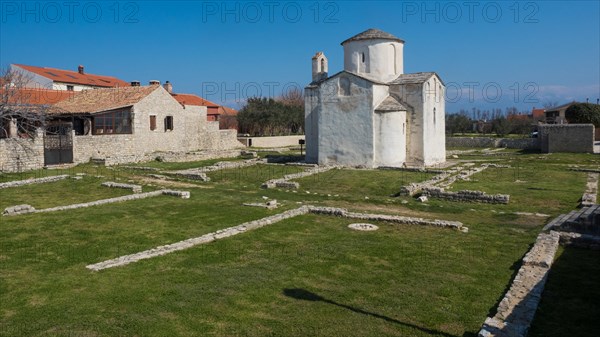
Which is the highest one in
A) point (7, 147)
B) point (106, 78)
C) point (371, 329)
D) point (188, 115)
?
point (106, 78)

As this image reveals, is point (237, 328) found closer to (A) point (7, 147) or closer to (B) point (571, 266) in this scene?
(B) point (571, 266)

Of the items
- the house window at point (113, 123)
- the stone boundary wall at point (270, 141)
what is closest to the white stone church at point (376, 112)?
the house window at point (113, 123)

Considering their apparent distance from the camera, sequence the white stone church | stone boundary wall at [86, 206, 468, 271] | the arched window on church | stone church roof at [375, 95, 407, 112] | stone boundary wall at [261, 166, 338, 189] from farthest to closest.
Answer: the arched window on church < the white stone church < stone church roof at [375, 95, 407, 112] < stone boundary wall at [261, 166, 338, 189] < stone boundary wall at [86, 206, 468, 271]

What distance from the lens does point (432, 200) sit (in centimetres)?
1800

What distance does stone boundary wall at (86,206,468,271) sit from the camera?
31.1 ft

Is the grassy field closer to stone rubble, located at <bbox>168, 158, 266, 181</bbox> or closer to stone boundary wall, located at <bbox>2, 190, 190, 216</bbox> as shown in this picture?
stone boundary wall, located at <bbox>2, 190, 190, 216</bbox>

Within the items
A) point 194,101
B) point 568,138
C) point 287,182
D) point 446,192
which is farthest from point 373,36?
point 194,101

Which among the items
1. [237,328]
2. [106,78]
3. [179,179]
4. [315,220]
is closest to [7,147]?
[179,179]

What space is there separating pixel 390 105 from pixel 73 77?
38.4 m

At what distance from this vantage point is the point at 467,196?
17.6m

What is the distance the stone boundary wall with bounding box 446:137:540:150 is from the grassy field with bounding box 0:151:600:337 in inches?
1128

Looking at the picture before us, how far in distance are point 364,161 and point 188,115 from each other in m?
17.8

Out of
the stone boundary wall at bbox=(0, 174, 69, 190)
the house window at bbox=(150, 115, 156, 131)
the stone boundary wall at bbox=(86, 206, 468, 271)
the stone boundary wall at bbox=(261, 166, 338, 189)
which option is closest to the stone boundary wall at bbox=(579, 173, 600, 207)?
the stone boundary wall at bbox=(86, 206, 468, 271)

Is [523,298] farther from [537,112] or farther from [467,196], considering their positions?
[537,112]
